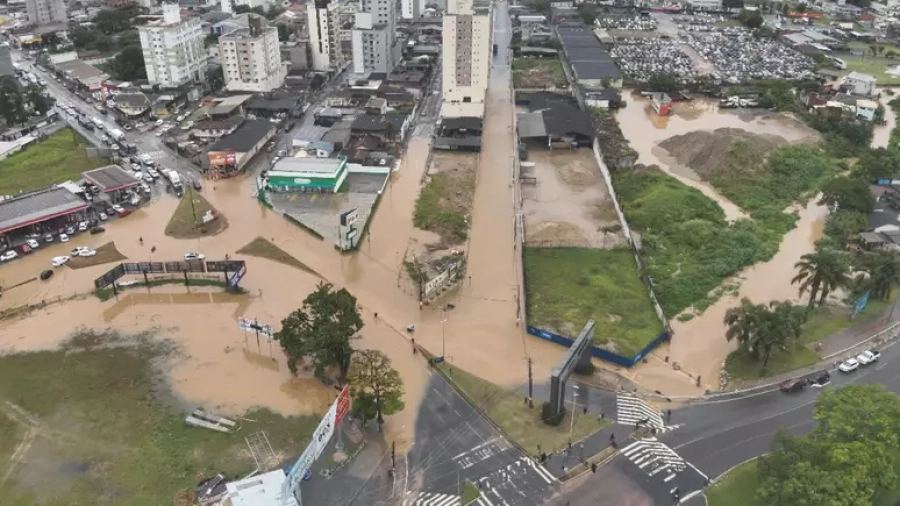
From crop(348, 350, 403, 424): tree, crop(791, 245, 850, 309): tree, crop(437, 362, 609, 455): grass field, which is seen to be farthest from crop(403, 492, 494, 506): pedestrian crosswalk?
crop(791, 245, 850, 309): tree

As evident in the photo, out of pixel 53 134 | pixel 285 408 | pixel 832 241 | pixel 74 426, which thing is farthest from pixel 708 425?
pixel 53 134

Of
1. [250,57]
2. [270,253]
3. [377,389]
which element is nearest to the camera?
[377,389]

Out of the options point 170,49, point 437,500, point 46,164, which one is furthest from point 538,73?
point 437,500

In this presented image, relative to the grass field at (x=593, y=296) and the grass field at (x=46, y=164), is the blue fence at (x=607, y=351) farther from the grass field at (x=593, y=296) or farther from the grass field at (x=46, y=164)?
the grass field at (x=46, y=164)

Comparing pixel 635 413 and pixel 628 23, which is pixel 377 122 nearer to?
pixel 635 413

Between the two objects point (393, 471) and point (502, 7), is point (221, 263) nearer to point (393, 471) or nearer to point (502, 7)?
point (393, 471)

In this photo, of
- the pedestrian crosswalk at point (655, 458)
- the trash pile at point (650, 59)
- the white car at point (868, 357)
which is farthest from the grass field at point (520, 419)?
the trash pile at point (650, 59)
